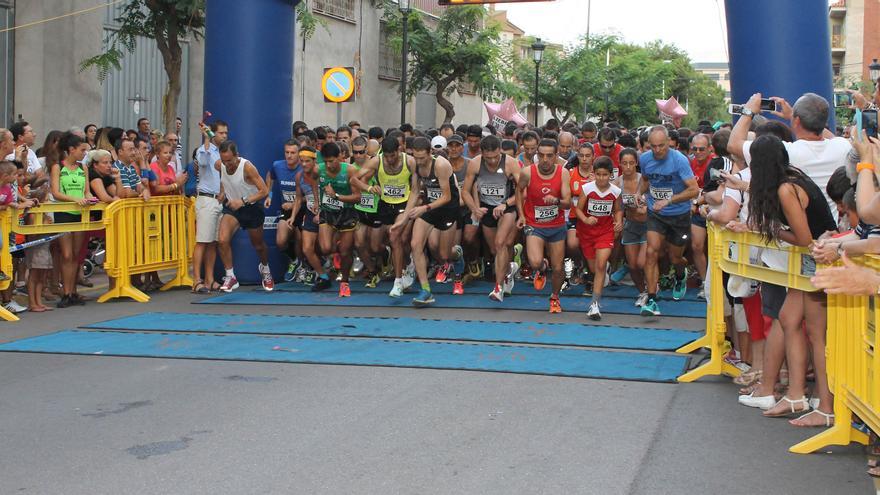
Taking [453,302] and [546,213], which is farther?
[453,302]

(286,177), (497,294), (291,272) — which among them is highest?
(286,177)

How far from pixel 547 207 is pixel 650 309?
1624mm

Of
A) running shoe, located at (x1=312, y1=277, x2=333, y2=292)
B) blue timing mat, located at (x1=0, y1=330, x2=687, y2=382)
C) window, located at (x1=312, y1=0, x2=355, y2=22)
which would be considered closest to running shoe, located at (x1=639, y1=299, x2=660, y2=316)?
blue timing mat, located at (x1=0, y1=330, x2=687, y2=382)

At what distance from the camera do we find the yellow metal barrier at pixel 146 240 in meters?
13.0

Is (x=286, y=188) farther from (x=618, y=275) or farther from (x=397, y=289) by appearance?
(x=618, y=275)

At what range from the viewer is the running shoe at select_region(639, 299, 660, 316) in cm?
1167

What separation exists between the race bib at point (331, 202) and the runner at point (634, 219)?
348cm

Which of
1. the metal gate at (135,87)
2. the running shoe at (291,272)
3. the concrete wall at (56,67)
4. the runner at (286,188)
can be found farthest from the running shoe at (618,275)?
the metal gate at (135,87)

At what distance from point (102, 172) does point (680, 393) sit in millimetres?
7886

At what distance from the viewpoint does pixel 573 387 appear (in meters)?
8.12

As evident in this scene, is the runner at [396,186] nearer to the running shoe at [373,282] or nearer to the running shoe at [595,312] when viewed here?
the running shoe at [373,282]

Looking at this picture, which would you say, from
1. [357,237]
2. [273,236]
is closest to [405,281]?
[357,237]

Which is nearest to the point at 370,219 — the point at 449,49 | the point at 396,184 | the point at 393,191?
the point at 393,191

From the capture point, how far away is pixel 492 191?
13.3 metres
